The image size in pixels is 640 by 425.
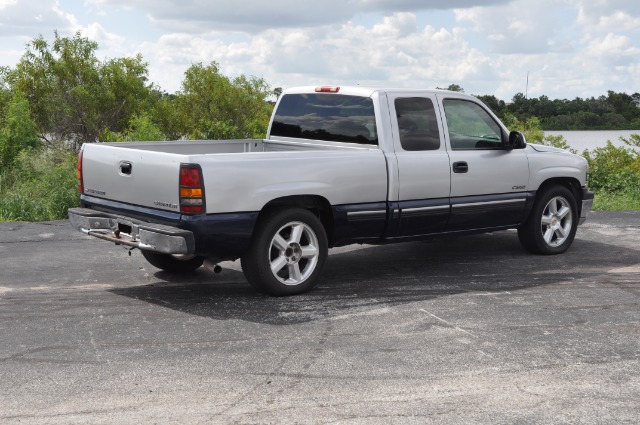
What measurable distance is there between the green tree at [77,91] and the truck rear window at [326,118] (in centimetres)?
3086

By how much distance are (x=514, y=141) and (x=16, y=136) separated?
19279mm

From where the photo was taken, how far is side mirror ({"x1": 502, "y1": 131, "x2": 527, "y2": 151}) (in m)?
9.30

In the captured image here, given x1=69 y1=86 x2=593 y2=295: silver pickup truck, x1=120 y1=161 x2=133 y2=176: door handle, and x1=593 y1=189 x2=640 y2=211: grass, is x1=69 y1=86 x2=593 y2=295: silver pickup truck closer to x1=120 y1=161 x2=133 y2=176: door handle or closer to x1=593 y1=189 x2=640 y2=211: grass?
x1=120 y1=161 x2=133 y2=176: door handle

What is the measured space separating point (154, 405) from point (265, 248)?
106 inches

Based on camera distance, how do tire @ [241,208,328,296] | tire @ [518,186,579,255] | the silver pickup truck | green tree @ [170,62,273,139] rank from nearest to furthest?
the silver pickup truck → tire @ [241,208,328,296] → tire @ [518,186,579,255] → green tree @ [170,62,273,139]

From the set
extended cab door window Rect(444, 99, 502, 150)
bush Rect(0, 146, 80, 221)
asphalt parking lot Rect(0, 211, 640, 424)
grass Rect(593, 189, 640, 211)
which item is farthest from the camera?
grass Rect(593, 189, 640, 211)

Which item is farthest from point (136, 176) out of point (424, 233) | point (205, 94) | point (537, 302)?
point (205, 94)

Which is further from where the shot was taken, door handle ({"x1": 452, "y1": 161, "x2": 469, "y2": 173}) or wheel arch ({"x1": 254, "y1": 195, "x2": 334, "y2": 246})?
door handle ({"x1": 452, "y1": 161, "x2": 469, "y2": 173})

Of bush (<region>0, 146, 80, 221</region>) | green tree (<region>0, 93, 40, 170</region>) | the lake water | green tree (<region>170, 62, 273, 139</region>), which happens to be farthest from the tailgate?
green tree (<region>170, 62, 273, 139</region>)

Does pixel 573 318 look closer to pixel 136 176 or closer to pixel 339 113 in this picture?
pixel 339 113

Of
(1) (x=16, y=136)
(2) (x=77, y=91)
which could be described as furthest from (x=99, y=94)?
(1) (x=16, y=136)

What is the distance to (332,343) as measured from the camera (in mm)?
6387

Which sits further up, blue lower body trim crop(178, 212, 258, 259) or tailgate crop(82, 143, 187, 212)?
tailgate crop(82, 143, 187, 212)

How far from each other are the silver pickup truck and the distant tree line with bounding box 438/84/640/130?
321 inches
